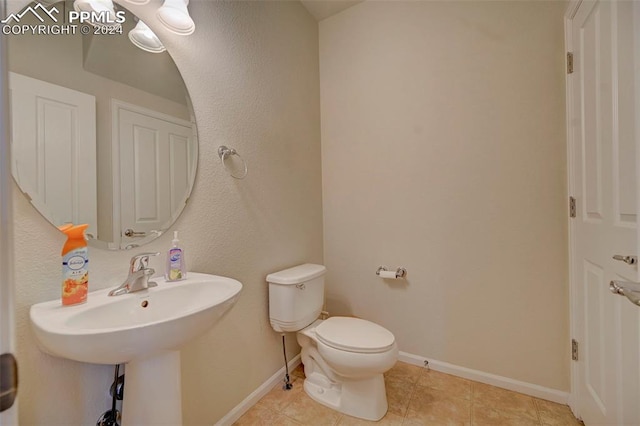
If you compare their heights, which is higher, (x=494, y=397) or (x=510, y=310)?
Result: (x=510, y=310)

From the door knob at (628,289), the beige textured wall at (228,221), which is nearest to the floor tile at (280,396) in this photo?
the beige textured wall at (228,221)

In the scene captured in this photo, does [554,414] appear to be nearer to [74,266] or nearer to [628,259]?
[628,259]

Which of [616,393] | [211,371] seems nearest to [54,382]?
[211,371]

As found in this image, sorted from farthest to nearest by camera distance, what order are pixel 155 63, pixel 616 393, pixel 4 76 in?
pixel 155 63 → pixel 616 393 → pixel 4 76

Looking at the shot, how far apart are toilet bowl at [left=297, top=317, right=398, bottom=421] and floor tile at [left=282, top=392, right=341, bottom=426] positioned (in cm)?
3

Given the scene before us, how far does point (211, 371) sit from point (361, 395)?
78 centimetres

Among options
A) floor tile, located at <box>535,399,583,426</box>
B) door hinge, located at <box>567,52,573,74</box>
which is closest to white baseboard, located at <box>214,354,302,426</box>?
floor tile, located at <box>535,399,583,426</box>

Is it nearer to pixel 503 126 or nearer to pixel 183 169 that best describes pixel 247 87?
pixel 183 169

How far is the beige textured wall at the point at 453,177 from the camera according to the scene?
4.92 ft

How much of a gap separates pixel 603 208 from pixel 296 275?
144cm

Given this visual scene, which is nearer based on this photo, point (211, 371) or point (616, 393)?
point (616, 393)

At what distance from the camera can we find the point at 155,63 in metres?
1.11

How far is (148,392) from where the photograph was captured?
0.85m

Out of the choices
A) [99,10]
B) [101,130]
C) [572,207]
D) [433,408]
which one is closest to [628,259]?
[572,207]
